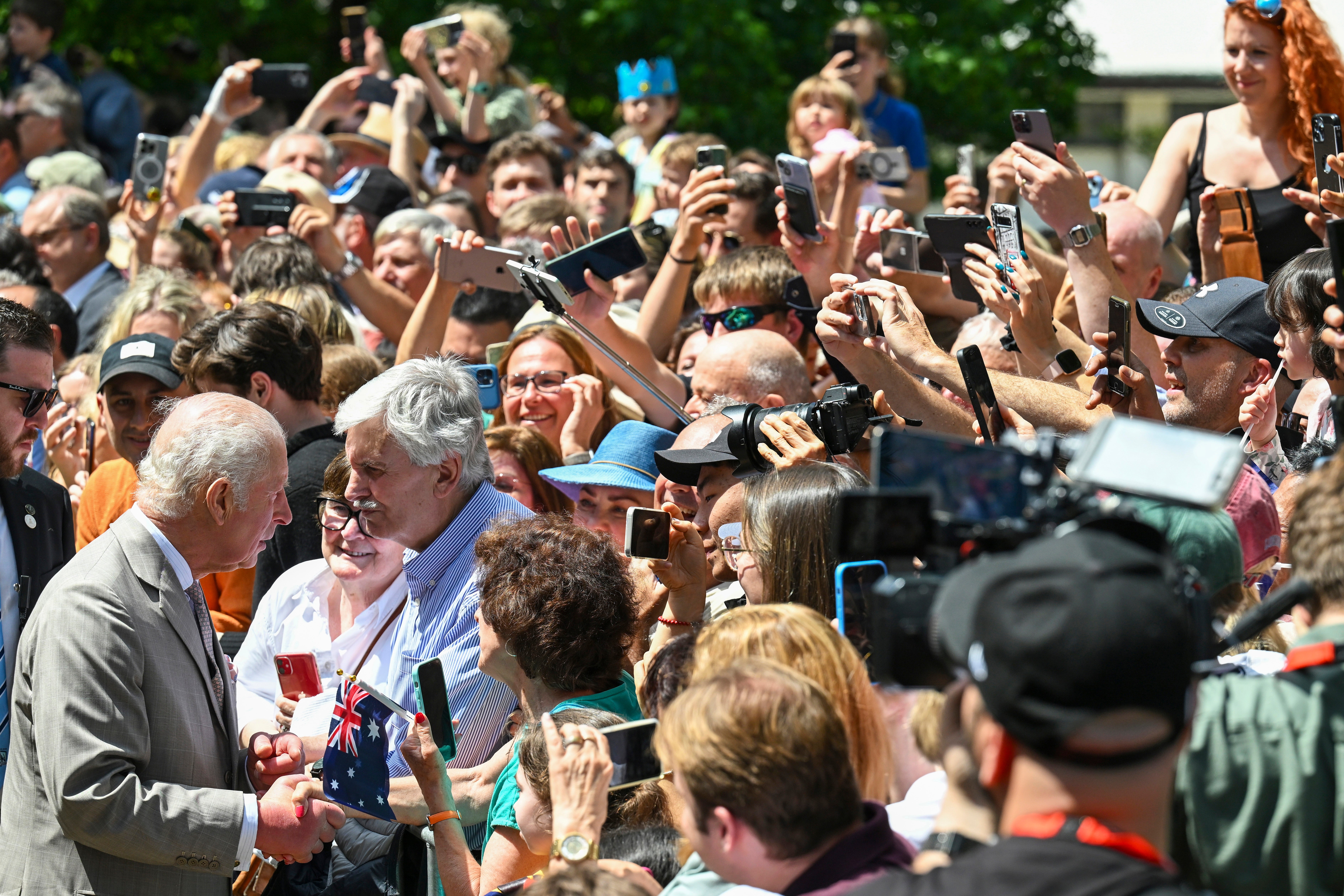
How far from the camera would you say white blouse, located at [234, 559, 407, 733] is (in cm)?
407

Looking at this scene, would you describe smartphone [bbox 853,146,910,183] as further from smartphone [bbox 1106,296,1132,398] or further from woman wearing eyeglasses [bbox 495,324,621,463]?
smartphone [bbox 1106,296,1132,398]

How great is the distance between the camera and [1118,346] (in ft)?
11.8

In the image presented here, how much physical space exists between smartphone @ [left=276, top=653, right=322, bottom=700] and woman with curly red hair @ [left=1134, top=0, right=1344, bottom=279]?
3.43 meters

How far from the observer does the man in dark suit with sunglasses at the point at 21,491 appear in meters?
3.99

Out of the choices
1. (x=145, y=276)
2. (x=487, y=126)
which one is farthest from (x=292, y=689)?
(x=487, y=126)

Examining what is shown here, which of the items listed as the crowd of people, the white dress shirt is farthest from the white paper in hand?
the white dress shirt

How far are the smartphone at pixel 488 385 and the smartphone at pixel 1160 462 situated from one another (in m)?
3.73

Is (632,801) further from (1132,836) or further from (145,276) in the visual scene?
(145,276)

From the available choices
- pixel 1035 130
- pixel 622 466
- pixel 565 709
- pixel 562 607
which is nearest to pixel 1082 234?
pixel 1035 130

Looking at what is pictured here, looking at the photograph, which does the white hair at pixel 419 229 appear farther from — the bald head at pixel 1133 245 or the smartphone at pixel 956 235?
the bald head at pixel 1133 245

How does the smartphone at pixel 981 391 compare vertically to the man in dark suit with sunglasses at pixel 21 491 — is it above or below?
above

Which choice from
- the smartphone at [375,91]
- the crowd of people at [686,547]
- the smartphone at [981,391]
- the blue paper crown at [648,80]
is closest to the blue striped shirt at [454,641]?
the crowd of people at [686,547]

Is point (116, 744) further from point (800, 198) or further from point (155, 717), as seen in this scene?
point (800, 198)

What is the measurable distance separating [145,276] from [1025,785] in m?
5.58
